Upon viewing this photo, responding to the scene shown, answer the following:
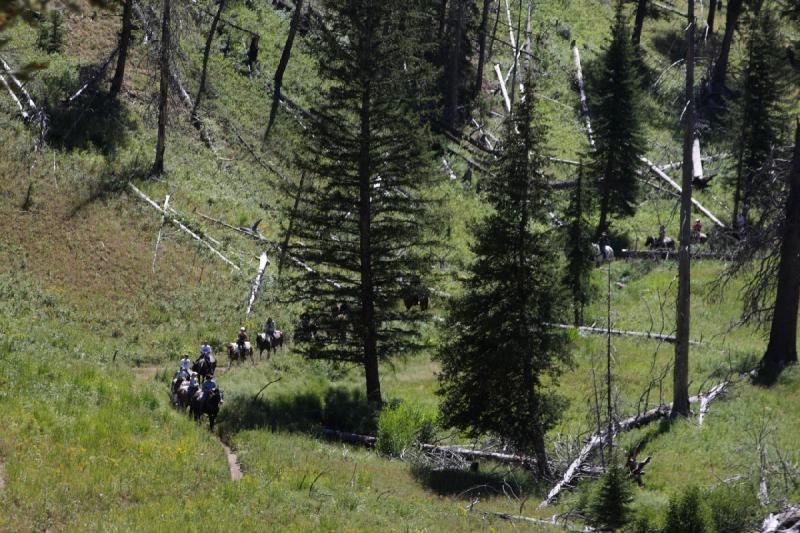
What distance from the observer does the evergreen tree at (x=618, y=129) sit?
4978 centimetres

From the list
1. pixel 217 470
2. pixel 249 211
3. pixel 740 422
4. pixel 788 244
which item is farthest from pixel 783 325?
pixel 249 211

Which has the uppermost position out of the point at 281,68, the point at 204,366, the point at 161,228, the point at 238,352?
the point at 281,68

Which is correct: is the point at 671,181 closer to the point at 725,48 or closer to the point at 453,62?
the point at 453,62

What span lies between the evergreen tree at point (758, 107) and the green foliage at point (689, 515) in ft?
115

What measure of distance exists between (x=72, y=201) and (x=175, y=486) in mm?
23187

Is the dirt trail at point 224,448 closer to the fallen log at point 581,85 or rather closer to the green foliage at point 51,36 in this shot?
the green foliage at point 51,36

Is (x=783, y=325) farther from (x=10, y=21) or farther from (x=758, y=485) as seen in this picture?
(x=10, y=21)

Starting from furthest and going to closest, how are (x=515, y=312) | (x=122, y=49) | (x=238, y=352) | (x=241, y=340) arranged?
(x=122, y=49) < (x=241, y=340) < (x=238, y=352) < (x=515, y=312)

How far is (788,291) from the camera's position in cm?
2730

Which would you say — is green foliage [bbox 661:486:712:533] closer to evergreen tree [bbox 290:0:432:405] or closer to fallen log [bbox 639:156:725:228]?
evergreen tree [bbox 290:0:432:405]

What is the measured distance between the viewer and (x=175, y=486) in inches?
624

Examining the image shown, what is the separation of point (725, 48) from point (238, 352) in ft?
167

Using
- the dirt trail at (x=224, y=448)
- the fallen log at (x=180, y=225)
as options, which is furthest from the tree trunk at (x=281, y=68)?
the dirt trail at (x=224, y=448)

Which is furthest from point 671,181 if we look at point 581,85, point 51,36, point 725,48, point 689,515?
point 689,515
